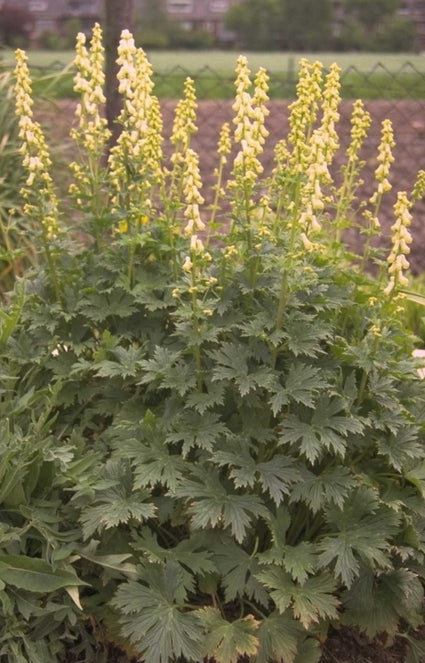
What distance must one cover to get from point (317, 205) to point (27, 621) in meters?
1.28

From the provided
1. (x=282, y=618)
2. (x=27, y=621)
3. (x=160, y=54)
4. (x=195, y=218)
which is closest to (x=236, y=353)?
(x=195, y=218)

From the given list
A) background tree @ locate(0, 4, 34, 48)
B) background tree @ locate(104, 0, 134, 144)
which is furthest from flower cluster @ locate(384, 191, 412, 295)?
background tree @ locate(0, 4, 34, 48)

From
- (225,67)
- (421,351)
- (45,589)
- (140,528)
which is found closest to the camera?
(45,589)

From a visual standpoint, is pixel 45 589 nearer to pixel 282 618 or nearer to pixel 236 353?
pixel 282 618

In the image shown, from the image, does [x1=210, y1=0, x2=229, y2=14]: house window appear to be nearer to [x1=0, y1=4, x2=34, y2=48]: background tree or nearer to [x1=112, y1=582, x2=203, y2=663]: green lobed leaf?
→ [x1=0, y1=4, x2=34, y2=48]: background tree

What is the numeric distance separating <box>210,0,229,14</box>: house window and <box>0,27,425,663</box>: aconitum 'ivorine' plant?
A: 14016mm

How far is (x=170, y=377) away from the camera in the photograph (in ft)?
7.07

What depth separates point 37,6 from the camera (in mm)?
14961

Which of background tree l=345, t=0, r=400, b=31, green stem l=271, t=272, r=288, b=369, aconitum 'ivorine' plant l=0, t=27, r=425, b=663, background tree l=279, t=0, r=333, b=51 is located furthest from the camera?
background tree l=279, t=0, r=333, b=51

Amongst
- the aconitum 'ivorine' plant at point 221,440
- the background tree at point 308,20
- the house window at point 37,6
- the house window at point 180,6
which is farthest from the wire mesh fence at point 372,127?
the aconitum 'ivorine' plant at point 221,440

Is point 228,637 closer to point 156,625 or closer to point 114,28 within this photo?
point 156,625

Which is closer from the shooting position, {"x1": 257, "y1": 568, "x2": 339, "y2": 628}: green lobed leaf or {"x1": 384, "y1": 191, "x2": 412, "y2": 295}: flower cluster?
{"x1": 257, "y1": 568, "x2": 339, "y2": 628}: green lobed leaf

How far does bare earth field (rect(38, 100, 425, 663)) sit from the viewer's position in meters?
2.24

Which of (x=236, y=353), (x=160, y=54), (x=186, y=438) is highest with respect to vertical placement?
(x=236, y=353)
